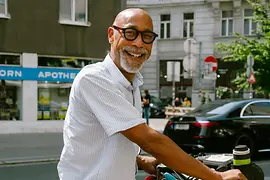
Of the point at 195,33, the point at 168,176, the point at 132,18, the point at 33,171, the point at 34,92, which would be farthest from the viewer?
the point at 195,33

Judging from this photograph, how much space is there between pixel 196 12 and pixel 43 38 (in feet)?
59.8

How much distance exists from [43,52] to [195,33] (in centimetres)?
1815

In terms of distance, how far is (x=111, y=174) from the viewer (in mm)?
1999

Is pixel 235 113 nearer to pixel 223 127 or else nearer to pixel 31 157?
pixel 223 127

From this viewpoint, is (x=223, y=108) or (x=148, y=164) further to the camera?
(x=223, y=108)

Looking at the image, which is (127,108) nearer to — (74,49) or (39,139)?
(39,139)

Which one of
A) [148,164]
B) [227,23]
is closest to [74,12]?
[148,164]

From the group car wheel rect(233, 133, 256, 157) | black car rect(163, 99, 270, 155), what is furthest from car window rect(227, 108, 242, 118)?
car wheel rect(233, 133, 256, 157)

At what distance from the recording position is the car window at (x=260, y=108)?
11.4 metres

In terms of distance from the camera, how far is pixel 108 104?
1996 millimetres

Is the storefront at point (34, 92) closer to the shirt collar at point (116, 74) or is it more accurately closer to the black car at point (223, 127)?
the black car at point (223, 127)

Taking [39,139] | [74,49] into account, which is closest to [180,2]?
[74,49]

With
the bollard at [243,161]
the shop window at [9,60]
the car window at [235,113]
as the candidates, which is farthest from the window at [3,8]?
the bollard at [243,161]

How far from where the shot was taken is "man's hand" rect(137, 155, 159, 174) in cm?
244
